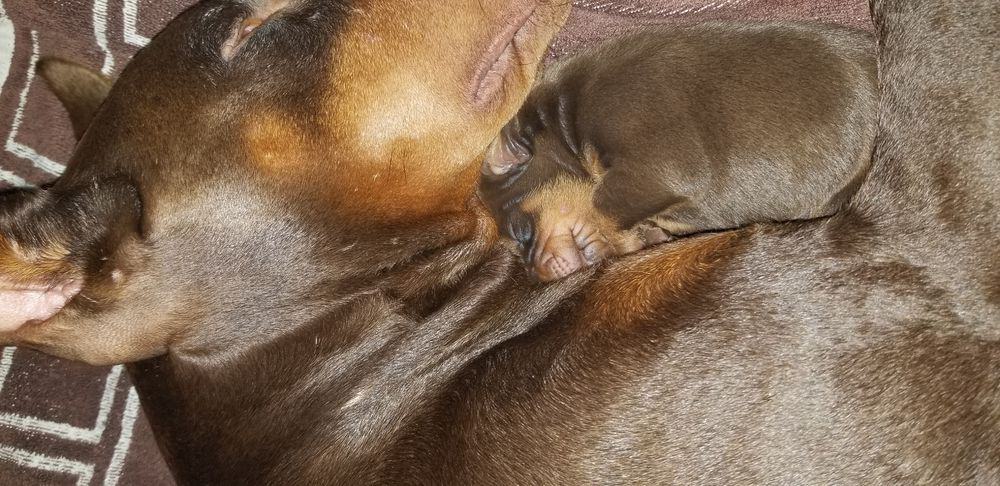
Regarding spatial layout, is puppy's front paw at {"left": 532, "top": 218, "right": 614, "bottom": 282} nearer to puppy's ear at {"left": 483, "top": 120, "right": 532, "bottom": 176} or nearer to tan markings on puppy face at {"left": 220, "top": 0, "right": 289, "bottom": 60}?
puppy's ear at {"left": 483, "top": 120, "right": 532, "bottom": 176}

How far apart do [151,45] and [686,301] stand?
4.96ft

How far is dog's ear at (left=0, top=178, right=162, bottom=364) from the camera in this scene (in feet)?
7.23

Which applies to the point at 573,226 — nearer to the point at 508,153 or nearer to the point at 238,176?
the point at 508,153

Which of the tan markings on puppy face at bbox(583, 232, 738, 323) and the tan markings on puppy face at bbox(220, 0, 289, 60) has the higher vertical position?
the tan markings on puppy face at bbox(220, 0, 289, 60)

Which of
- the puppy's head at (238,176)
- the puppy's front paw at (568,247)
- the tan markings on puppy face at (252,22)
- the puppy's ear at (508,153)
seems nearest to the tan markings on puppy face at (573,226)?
the puppy's front paw at (568,247)

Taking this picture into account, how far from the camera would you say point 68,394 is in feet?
10.6

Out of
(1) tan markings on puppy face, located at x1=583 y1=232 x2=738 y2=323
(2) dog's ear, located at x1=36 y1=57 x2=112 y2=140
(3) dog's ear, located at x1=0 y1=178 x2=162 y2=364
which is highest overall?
(2) dog's ear, located at x1=36 y1=57 x2=112 y2=140

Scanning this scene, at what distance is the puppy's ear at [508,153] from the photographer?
3537mm

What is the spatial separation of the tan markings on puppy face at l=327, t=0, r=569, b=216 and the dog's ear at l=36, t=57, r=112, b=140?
0.99 metres

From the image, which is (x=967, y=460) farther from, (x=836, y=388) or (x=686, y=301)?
(x=686, y=301)

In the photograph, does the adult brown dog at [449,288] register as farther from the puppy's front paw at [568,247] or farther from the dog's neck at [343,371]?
the puppy's front paw at [568,247]

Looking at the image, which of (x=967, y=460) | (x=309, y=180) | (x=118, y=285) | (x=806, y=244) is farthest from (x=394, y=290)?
(x=967, y=460)

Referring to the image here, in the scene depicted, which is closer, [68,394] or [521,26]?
[521,26]

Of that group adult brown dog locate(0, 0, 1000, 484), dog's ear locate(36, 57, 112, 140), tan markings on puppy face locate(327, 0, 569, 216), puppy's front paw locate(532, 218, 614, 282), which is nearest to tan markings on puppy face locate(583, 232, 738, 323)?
adult brown dog locate(0, 0, 1000, 484)
